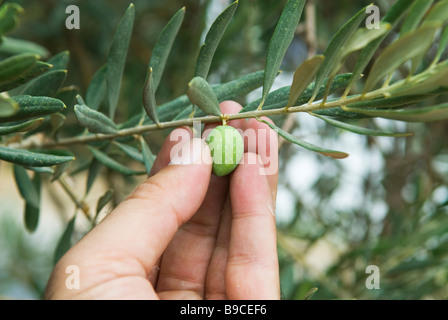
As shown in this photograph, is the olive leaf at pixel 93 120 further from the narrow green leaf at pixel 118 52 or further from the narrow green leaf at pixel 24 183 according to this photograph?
the narrow green leaf at pixel 24 183

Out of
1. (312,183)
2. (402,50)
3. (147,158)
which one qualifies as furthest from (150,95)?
(312,183)

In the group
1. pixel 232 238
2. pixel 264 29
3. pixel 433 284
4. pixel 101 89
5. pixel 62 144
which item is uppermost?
pixel 264 29

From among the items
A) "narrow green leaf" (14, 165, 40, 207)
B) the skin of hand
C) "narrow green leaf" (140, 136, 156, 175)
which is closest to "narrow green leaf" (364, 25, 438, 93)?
the skin of hand

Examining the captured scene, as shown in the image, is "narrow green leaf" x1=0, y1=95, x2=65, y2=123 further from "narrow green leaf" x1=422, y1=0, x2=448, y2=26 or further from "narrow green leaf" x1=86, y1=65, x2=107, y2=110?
"narrow green leaf" x1=422, y1=0, x2=448, y2=26

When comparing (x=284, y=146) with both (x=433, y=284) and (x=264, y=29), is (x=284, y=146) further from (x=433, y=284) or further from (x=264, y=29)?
(x=433, y=284)

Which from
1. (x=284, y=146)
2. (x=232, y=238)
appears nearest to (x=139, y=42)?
(x=284, y=146)

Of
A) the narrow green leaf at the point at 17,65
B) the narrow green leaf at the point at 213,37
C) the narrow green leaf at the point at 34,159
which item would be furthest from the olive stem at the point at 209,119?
the narrow green leaf at the point at 17,65

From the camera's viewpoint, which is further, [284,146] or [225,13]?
[284,146]
